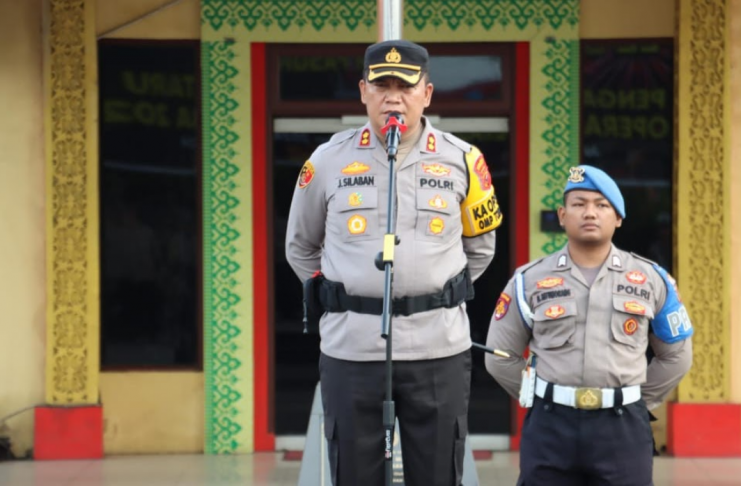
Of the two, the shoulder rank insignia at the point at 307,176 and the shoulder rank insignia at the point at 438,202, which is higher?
the shoulder rank insignia at the point at 307,176

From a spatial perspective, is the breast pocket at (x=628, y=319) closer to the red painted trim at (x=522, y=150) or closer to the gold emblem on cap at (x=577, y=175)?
the gold emblem on cap at (x=577, y=175)

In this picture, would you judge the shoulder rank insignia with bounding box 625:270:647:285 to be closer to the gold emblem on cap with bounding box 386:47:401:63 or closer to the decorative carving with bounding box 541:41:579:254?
the gold emblem on cap with bounding box 386:47:401:63

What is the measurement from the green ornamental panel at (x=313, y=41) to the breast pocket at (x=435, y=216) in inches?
189

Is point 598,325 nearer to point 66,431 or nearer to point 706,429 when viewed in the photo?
point 706,429

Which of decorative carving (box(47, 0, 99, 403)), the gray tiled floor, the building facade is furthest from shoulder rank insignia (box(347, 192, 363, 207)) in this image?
decorative carving (box(47, 0, 99, 403))

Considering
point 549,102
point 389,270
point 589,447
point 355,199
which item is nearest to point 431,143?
point 355,199

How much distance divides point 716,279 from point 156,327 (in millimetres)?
3731

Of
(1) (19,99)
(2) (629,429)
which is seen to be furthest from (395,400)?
(1) (19,99)

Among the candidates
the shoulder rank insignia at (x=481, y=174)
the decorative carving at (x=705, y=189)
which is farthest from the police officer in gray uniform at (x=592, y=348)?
the decorative carving at (x=705, y=189)

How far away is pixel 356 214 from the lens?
15.6ft

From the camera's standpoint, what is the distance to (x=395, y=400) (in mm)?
4684

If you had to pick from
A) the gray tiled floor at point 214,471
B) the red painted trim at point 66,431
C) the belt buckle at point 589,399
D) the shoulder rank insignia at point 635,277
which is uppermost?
the shoulder rank insignia at point 635,277

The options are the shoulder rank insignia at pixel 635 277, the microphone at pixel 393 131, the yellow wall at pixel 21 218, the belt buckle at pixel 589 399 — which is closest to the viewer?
the microphone at pixel 393 131

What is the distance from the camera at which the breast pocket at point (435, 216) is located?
187 inches
